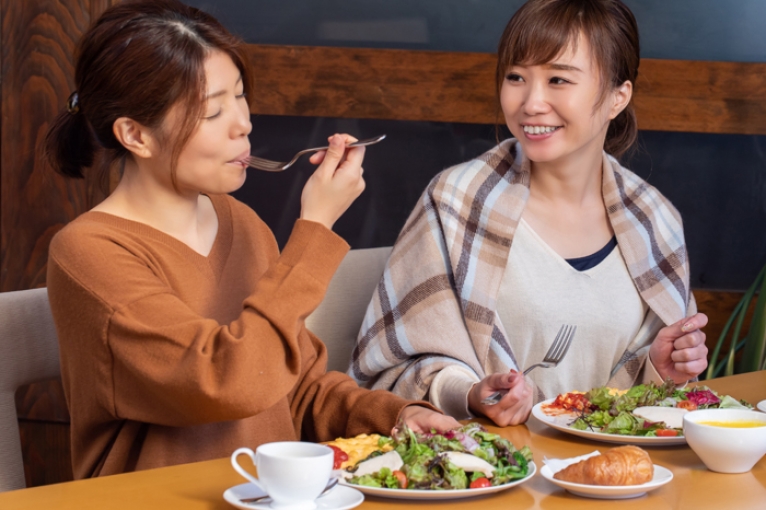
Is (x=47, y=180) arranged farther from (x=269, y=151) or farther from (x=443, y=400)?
(x=443, y=400)

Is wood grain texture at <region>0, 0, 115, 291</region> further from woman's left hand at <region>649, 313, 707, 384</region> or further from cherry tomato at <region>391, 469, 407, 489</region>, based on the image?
cherry tomato at <region>391, 469, 407, 489</region>

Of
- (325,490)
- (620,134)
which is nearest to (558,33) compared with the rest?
(620,134)

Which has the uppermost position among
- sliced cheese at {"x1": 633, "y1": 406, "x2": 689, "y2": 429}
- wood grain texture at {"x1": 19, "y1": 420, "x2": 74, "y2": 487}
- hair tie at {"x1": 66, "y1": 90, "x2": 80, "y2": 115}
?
hair tie at {"x1": 66, "y1": 90, "x2": 80, "y2": 115}

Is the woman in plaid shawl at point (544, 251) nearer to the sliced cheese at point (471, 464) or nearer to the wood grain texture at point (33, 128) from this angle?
the sliced cheese at point (471, 464)

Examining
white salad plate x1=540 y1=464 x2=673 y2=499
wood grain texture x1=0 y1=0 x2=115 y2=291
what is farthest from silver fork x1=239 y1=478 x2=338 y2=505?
wood grain texture x1=0 y1=0 x2=115 y2=291

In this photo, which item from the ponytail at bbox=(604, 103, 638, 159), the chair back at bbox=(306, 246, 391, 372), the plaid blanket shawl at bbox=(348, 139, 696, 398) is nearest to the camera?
the plaid blanket shawl at bbox=(348, 139, 696, 398)

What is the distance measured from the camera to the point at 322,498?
96cm

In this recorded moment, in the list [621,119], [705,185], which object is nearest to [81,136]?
[621,119]

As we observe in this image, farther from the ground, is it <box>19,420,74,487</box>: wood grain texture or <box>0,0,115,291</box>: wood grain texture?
<box>0,0,115,291</box>: wood grain texture

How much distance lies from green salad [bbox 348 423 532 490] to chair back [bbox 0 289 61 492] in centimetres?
61

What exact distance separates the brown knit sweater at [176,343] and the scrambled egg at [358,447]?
10 centimetres

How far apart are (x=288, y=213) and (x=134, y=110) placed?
65.8 inches

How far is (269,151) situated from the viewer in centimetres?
292

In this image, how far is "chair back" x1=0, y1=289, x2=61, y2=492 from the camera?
1381 mm
